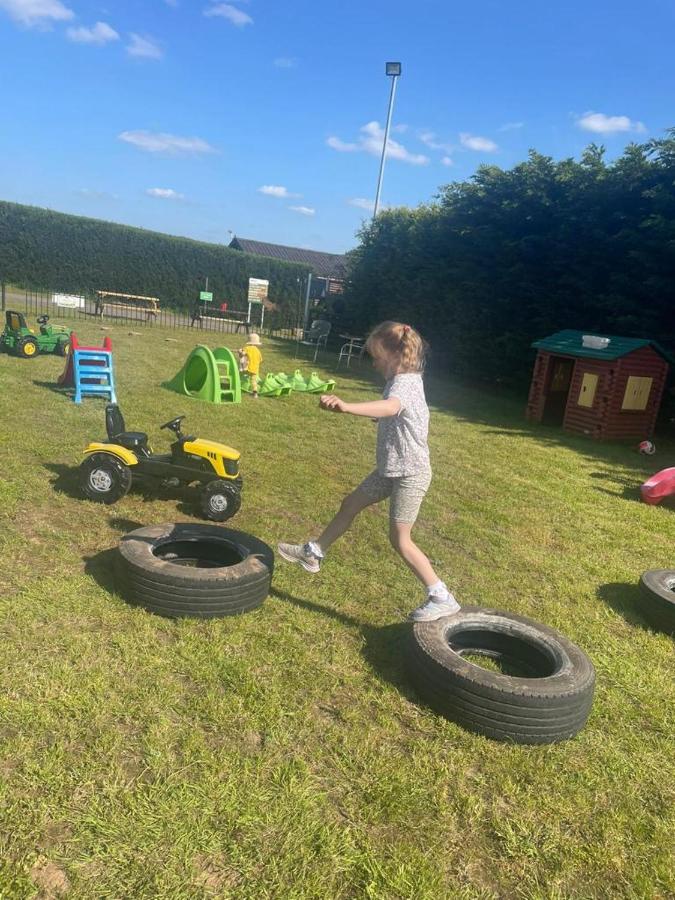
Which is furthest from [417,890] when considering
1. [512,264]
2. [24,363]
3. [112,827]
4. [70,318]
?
[70,318]

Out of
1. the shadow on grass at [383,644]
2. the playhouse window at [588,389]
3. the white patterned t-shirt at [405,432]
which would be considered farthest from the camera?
the playhouse window at [588,389]

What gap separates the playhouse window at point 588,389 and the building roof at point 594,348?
0.42m

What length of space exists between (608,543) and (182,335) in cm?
1772

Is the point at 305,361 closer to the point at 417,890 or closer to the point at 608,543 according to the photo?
the point at 608,543

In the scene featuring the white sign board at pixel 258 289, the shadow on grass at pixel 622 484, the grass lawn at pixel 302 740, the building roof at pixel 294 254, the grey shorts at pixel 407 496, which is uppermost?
the building roof at pixel 294 254

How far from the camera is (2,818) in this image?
2143mm

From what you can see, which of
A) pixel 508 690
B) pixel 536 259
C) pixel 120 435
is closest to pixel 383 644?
pixel 508 690

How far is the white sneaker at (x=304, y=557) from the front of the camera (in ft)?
13.2

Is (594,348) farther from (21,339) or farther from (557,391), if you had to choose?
(21,339)

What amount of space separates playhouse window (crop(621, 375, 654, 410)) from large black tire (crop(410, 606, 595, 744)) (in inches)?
332

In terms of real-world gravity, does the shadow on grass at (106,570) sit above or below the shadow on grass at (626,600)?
below

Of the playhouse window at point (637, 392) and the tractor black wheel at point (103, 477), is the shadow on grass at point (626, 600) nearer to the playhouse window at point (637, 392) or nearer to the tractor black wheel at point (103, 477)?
the tractor black wheel at point (103, 477)

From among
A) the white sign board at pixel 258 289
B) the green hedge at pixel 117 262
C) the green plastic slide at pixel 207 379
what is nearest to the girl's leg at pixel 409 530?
the green plastic slide at pixel 207 379

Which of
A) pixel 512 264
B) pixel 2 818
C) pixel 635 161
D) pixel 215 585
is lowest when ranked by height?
pixel 2 818
